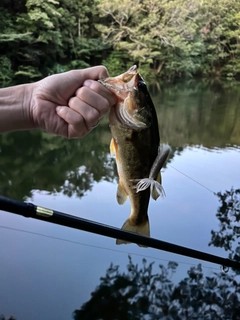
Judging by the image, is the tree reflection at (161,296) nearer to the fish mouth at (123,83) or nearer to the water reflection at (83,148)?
the water reflection at (83,148)

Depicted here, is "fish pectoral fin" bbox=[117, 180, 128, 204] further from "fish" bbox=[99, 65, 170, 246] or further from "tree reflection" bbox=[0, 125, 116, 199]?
"tree reflection" bbox=[0, 125, 116, 199]

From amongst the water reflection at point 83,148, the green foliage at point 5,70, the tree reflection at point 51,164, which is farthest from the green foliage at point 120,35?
the tree reflection at point 51,164

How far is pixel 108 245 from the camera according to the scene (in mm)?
4316

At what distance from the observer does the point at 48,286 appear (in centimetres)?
359

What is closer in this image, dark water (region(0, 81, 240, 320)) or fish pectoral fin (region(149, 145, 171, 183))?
fish pectoral fin (region(149, 145, 171, 183))

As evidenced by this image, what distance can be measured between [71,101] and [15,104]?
0.72 ft

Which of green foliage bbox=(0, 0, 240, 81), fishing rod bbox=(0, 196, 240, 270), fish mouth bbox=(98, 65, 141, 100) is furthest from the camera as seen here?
green foliage bbox=(0, 0, 240, 81)

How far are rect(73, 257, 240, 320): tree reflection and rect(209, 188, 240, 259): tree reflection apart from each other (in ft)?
1.58

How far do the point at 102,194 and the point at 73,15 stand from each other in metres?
13.7

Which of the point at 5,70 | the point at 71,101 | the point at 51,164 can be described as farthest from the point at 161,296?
the point at 5,70

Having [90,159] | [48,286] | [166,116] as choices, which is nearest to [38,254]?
[48,286]

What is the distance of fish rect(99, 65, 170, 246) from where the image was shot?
41.2 inches

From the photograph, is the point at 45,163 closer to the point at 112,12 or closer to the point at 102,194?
the point at 102,194

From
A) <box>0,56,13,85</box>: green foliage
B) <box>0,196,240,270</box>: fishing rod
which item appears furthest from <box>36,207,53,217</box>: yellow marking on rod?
<box>0,56,13,85</box>: green foliage
